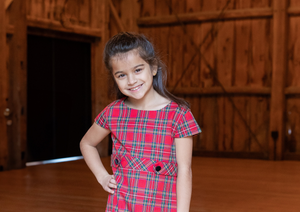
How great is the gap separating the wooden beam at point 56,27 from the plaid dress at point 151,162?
14.6ft

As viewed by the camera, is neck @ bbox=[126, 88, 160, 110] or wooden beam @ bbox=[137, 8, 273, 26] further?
wooden beam @ bbox=[137, 8, 273, 26]

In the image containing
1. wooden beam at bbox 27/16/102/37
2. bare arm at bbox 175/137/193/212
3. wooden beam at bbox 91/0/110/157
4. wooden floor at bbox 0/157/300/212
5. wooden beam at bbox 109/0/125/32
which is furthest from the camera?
wooden beam at bbox 109/0/125/32

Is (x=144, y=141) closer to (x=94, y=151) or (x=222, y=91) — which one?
(x=94, y=151)

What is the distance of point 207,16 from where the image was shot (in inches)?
253

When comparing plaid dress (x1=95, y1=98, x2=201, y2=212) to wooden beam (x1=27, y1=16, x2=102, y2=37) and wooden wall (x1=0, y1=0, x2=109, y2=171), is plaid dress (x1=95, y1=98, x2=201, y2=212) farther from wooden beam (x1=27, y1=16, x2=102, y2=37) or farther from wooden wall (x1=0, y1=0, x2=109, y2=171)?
wooden beam (x1=27, y1=16, x2=102, y2=37)

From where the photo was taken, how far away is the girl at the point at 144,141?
1350 mm

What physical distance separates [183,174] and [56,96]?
4.85m

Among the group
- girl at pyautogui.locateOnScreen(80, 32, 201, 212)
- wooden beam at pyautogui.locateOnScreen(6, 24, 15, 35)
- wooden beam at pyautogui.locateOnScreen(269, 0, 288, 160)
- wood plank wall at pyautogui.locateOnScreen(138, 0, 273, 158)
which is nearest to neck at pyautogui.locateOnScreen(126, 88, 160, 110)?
girl at pyautogui.locateOnScreen(80, 32, 201, 212)

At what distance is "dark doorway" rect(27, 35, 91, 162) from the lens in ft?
18.6

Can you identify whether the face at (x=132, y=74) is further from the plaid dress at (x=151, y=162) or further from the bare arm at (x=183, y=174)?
the bare arm at (x=183, y=174)

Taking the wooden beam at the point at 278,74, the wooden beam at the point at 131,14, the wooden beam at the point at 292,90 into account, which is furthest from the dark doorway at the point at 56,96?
the wooden beam at the point at 292,90

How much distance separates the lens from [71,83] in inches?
243

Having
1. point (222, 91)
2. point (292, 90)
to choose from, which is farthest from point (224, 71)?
point (292, 90)

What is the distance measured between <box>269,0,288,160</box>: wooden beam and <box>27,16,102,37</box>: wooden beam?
108 inches
